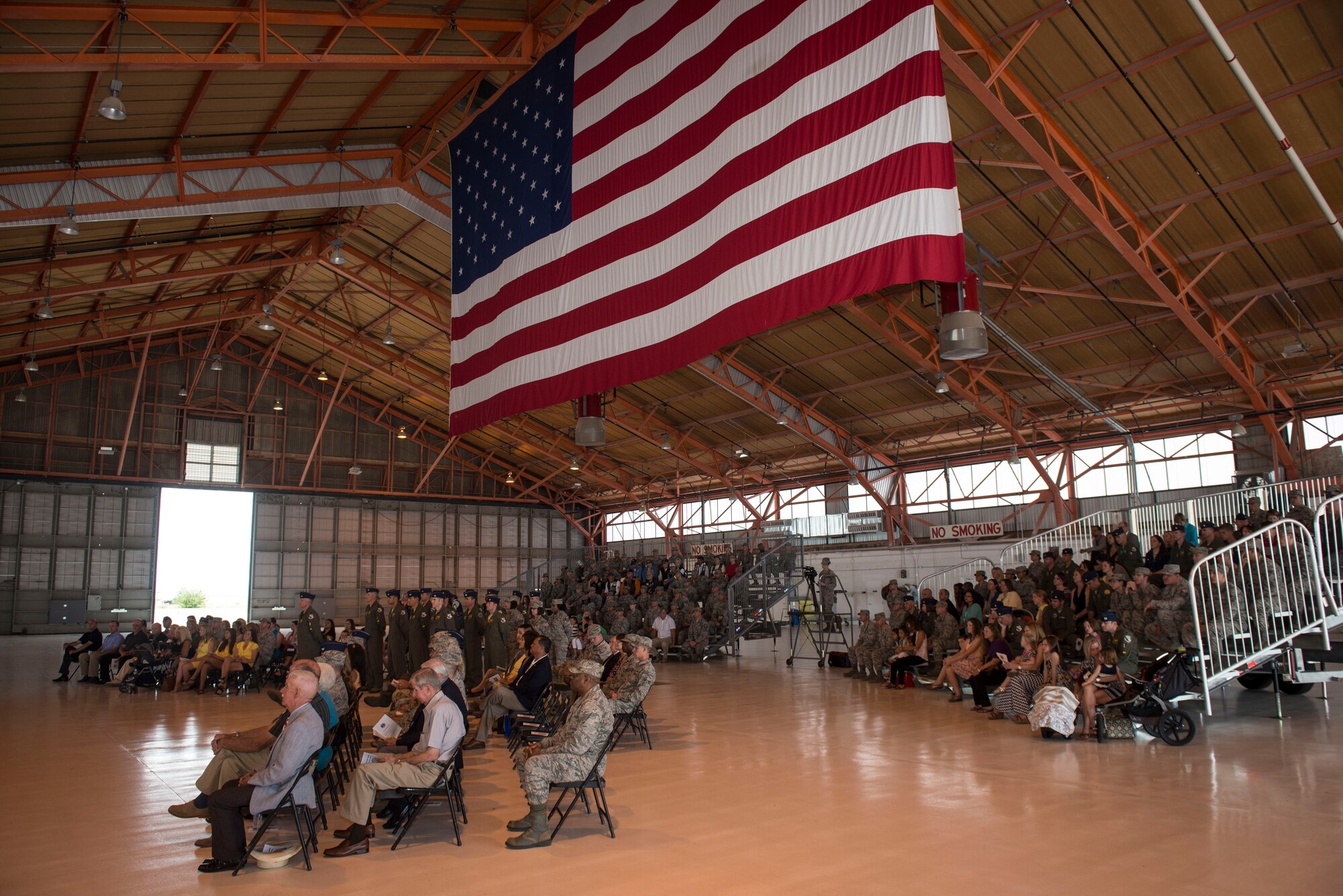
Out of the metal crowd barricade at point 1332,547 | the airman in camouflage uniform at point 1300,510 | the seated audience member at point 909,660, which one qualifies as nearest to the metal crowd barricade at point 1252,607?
the metal crowd barricade at point 1332,547

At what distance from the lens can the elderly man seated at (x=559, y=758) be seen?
A: 5.41m

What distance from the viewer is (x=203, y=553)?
3130 cm

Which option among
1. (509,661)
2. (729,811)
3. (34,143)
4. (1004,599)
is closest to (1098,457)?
(1004,599)

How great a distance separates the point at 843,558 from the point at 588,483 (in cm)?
1761

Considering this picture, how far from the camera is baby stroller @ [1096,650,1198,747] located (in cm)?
816

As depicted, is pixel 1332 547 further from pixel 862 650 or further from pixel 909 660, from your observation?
pixel 862 650

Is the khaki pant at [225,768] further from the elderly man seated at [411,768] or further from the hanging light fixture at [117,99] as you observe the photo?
the hanging light fixture at [117,99]

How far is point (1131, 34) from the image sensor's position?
10789 mm

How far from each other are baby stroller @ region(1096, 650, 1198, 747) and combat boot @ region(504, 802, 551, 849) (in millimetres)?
5958

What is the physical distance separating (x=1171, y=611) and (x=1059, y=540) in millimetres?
8171

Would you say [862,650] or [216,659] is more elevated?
[216,659]

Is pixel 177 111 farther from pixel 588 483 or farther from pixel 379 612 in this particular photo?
pixel 588 483

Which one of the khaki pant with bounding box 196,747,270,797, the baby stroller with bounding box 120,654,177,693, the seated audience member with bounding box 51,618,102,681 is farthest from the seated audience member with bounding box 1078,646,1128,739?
the seated audience member with bounding box 51,618,102,681

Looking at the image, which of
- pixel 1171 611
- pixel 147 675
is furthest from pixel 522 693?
pixel 147 675
